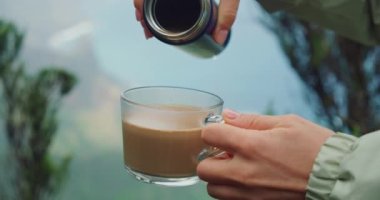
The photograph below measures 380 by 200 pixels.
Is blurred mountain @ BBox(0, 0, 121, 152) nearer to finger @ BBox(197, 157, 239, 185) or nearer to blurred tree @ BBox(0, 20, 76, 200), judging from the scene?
blurred tree @ BBox(0, 20, 76, 200)

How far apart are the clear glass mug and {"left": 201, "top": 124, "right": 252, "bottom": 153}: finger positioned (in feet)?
0.17

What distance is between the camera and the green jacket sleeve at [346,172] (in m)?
0.79

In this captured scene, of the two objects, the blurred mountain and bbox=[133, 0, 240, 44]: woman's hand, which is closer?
bbox=[133, 0, 240, 44]: woman's hand

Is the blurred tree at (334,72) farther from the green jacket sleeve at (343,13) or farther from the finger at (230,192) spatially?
the finger at (230,192)

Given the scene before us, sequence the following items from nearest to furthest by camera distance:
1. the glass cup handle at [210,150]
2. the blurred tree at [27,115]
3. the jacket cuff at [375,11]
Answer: the glass cup handle at [210,150], the jacket cuff at [375,11], the blurred tree at [27,115]

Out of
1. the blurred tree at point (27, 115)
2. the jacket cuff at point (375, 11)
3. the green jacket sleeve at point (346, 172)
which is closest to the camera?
the green jacket sleeve at point (346, 172)

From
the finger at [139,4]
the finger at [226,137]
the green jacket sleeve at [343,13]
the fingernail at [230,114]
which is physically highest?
the finger at [139,4]

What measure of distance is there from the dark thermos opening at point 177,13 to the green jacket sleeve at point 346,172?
0.87 feet

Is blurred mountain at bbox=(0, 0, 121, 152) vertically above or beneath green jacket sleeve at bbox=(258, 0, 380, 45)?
beneath

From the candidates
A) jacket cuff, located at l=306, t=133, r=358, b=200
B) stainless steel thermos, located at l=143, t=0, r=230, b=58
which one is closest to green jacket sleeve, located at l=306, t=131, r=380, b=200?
jacket cuff, located at l=306, t=133, r=358, b=200

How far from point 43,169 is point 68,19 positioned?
1.39ft

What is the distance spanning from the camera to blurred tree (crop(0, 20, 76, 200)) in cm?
208

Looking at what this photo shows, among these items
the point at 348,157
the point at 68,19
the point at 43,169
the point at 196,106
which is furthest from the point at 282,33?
the point at 348,157

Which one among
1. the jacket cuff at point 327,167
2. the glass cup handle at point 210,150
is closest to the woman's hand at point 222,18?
the glass cup handle at point 210,150
